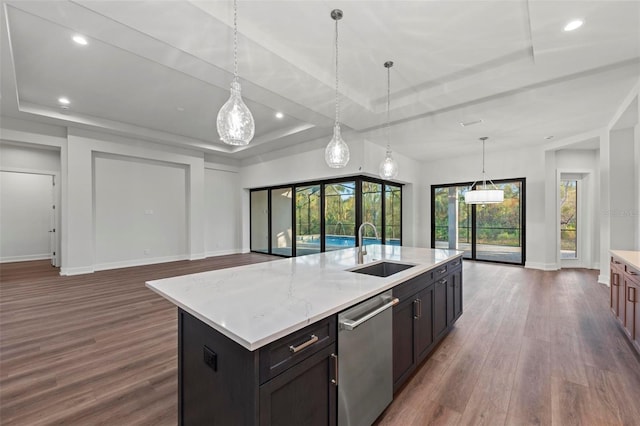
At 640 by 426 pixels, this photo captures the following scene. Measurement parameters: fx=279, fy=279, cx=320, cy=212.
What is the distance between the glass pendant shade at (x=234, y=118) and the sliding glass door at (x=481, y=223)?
6994 mm

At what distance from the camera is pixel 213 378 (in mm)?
1294

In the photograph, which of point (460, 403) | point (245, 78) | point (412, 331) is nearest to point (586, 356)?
point (460, 403)

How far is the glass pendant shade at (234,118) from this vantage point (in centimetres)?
203

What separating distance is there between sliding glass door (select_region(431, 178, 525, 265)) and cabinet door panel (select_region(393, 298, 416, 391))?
6135 millimetres

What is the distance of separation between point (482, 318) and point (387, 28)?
343 centimetres

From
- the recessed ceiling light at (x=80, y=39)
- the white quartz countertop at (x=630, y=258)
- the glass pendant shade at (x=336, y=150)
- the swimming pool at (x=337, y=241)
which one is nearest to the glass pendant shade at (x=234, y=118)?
the glass pendant shade at (x=336, y=150)

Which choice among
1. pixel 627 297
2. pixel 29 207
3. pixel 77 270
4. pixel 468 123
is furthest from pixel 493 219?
pixel 29 207

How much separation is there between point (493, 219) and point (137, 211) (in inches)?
352

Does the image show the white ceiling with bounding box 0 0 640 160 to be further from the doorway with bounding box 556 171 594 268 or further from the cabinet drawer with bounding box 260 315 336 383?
the cabinet drawer with bounding box 260 315 336 383

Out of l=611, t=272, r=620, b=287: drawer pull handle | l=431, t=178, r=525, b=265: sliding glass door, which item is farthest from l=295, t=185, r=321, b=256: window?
l=611, t=272, r=620, b=287: drawer pull handle

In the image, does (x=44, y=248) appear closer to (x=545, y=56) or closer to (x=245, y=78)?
(x=245, y=78)

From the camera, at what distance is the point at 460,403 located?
1924 mm

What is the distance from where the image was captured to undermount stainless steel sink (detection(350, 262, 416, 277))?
2.49m

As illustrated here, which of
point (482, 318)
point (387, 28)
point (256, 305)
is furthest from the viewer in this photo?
point (482, 318)
